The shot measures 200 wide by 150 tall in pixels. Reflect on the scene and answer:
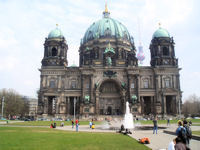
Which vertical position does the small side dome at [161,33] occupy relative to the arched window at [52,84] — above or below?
above

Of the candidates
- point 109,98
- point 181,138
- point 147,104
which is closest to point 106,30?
point 109,98

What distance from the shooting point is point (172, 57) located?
7256 cm

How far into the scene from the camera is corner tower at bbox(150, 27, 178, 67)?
72.2 m

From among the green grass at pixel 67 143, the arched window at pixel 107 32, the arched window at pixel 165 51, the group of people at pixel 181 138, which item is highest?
the arched window at pixel 107 32

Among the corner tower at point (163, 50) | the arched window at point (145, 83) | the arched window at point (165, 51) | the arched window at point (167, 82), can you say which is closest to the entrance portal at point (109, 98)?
the arched window at point (145, 83)

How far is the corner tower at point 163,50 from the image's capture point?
237 feet

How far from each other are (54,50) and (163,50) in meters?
41.8

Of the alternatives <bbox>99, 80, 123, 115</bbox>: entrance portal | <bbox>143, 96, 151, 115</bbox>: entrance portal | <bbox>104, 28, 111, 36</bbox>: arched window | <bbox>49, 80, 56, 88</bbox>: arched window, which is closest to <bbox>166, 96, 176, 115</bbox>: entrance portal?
<bbox>143, 96, 151, 115</bbox>: entrance portal

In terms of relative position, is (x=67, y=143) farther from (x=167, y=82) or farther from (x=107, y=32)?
(x=107, y=32)

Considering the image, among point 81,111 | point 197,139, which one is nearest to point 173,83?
point 81,111

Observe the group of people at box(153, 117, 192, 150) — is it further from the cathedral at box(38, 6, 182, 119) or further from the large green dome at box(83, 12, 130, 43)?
the large green dome at box(83, 12, 130, 43)

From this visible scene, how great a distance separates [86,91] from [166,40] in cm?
3566

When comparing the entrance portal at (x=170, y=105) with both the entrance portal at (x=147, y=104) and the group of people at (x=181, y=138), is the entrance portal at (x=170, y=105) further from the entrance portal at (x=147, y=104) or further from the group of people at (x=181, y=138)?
the group of people at (x=181, y=138)

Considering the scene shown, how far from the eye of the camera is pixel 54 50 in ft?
245
